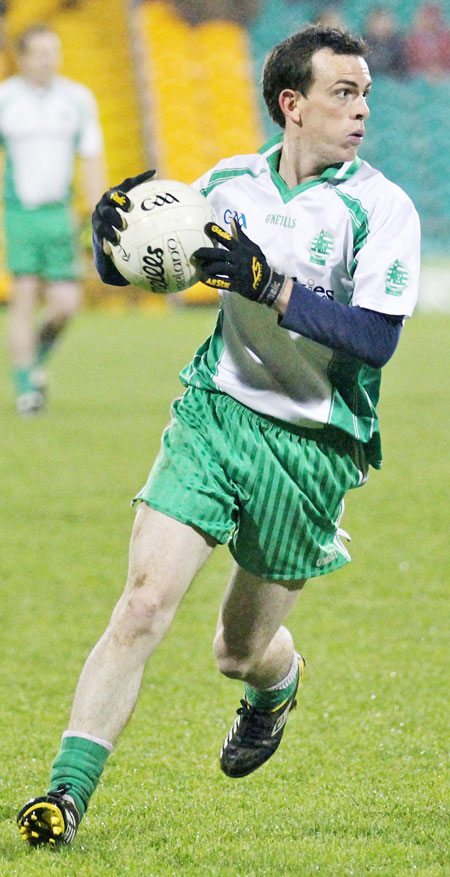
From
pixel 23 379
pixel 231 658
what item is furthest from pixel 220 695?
pixel 23 379

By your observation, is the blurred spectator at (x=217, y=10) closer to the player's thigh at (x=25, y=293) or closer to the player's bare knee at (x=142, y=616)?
the player's thigh at (x=25, y=293)

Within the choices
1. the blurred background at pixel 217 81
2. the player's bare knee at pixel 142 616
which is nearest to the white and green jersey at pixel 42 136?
the player's bare knee at pixel 142 616

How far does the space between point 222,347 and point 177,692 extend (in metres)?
A: 1.40

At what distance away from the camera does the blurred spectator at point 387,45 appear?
26844mm

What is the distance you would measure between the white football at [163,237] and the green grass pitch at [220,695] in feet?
4.23

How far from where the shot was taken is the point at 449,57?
2805 cm

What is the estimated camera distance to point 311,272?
11.0 feet

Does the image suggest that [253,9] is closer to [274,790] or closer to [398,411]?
[398,411]

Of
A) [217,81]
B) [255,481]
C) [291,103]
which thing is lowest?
[217,81]

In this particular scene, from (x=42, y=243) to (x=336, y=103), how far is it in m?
7.09

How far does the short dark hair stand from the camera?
3.43 meters

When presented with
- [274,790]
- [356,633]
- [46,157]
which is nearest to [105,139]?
[46,157]

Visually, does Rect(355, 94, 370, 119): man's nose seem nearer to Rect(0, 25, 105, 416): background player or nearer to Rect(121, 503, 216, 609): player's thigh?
Rect(121, 503, 216, 609): player's thigh

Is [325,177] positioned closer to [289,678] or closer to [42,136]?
[289,678]
